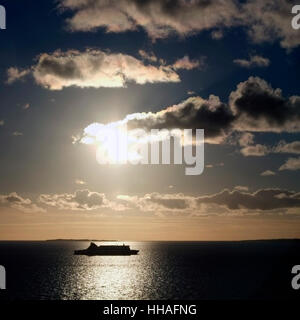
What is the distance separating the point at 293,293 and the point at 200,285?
23.1m

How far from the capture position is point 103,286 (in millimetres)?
117000

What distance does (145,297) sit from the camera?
93.9 metres
